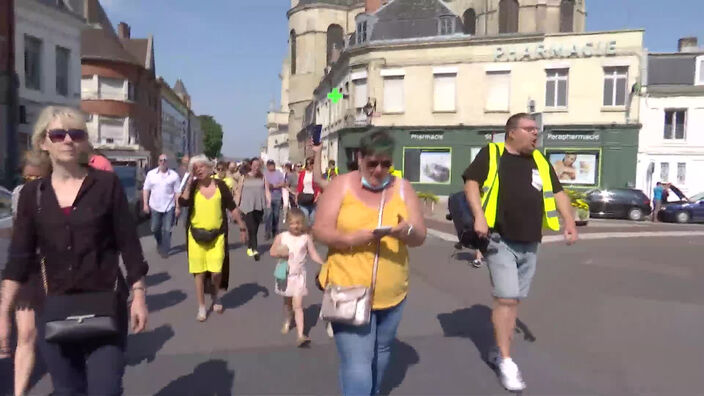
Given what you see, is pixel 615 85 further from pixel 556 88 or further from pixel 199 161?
pixel 199 161

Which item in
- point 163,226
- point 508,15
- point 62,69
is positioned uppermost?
point 508,15

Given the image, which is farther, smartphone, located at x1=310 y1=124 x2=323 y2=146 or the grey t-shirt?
the grey t-shirt

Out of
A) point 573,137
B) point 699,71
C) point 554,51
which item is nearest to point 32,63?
point 554,51

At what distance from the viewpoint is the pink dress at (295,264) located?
18.2 feet

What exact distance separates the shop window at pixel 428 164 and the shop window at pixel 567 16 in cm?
1454

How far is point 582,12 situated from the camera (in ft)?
128

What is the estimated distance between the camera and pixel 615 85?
1097 inches

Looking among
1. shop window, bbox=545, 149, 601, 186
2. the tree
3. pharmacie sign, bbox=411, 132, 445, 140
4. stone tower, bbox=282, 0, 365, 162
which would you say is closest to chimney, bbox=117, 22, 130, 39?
stone tower, bbox=282, 0, 365, 162

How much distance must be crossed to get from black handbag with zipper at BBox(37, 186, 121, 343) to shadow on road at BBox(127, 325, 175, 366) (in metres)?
A: 2.27

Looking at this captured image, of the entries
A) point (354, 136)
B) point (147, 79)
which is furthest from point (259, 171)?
point (147, 79)

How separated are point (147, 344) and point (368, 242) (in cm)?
303

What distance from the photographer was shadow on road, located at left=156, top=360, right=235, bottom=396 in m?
4.20

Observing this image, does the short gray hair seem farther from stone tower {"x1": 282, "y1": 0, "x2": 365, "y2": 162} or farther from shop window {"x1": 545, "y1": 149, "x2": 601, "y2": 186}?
stone tower {"x1": 282, "y1": 0, "x2": 365, "y2": 162}

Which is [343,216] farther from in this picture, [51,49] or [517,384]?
[51,49]
